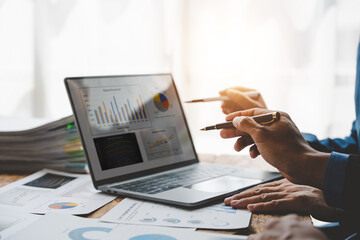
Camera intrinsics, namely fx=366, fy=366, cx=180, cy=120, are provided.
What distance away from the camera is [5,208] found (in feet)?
2.03

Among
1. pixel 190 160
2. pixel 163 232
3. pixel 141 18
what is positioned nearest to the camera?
pixel 163 232

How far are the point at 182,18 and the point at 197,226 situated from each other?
165 cm

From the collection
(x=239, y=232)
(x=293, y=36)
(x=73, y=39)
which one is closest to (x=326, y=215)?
(x=239, y=232)

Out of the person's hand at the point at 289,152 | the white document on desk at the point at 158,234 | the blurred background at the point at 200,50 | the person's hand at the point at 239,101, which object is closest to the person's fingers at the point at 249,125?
the person's hand at the point at 289,152

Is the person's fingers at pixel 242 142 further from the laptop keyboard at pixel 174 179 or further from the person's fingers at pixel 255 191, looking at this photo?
the person's fingers at pixel 255 191

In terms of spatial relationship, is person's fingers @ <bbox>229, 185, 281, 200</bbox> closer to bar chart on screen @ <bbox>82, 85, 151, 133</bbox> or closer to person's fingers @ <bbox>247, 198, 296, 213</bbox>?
person's fingers @ <bbox>247, 198, 296, 213</bbox>

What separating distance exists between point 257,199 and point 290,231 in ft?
0.53

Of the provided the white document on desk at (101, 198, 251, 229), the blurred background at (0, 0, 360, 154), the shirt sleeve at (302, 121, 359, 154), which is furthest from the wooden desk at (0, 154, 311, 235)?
the blurred background at (0, 0, 360, 154)

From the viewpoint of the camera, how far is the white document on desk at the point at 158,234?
491 mm

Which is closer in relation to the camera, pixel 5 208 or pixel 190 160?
pixel 5 208

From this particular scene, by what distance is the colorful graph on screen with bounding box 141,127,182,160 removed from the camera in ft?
2.85

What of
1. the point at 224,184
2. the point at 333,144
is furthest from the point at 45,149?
the point at 333,144

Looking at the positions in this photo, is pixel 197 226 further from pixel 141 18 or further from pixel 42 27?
pixel 42 27

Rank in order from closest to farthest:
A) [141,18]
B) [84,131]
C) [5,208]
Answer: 1. [5,208]
2. [84,131]
3. [141,18]
